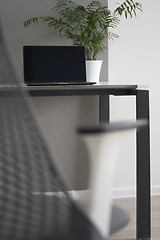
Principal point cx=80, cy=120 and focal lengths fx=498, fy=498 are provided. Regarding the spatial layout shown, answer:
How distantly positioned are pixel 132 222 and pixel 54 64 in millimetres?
920

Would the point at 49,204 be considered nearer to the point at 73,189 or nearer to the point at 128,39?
the point at 73,189

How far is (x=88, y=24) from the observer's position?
107 inches

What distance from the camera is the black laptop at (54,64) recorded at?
2504 mm

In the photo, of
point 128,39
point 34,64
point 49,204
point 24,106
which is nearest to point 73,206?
point 49,204

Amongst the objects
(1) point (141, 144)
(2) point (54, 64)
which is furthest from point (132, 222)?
(2) point (54, 64)

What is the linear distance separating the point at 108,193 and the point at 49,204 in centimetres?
Result: 12

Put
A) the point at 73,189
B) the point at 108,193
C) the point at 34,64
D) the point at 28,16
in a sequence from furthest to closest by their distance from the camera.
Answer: the point at 73,189, the point at 28,16, the point at 34,64, the point at 108,193

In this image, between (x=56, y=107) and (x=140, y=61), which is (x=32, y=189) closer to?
(x=56, y=107)

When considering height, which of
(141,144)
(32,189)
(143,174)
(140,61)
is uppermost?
(140,61)

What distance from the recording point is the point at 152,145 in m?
3.16

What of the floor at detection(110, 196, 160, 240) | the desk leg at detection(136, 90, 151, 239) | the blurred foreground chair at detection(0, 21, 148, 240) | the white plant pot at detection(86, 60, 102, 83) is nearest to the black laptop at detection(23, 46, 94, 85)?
the white plant pot at detection(86, 60, 102, 83)

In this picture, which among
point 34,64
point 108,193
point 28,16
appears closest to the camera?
point 108,193

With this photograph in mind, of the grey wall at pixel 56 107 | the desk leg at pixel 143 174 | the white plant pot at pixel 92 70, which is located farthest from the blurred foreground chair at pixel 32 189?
the grey wall at pixel 56 107

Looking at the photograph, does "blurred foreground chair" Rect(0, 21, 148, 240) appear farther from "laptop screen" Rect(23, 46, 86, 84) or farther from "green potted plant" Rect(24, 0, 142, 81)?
"green potted plant" Rect(24, 0, 142, 81)
